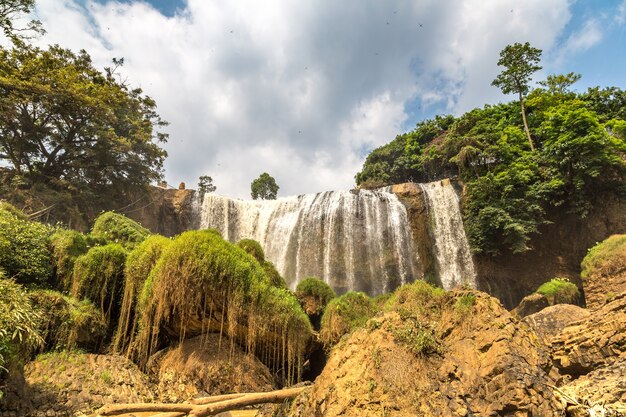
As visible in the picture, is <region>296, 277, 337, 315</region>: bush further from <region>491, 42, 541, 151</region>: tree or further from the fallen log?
<region>491, 42, 541, 151</region>: tree

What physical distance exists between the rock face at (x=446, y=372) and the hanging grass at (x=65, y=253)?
9704 mm

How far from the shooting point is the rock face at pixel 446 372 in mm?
3566

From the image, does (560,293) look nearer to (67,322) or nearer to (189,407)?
(189,407)

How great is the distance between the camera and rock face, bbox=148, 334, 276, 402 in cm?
872

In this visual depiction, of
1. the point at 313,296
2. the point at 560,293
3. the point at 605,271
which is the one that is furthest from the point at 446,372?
the point at 560,293

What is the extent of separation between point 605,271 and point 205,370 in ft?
50.5

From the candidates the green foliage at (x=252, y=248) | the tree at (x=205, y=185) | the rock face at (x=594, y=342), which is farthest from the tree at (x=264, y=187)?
the rock face at (x=594, y=342)

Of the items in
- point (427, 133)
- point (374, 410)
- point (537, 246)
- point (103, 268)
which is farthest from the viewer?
point (427, 133)

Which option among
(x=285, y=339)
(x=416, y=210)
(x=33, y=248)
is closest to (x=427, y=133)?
(x=416, y=210)

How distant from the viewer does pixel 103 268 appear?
10.8 metres

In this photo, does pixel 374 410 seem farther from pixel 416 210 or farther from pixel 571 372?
pixel 416 210

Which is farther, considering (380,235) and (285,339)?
(380,235)

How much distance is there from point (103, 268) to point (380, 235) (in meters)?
15.4

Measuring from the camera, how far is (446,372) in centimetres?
402
